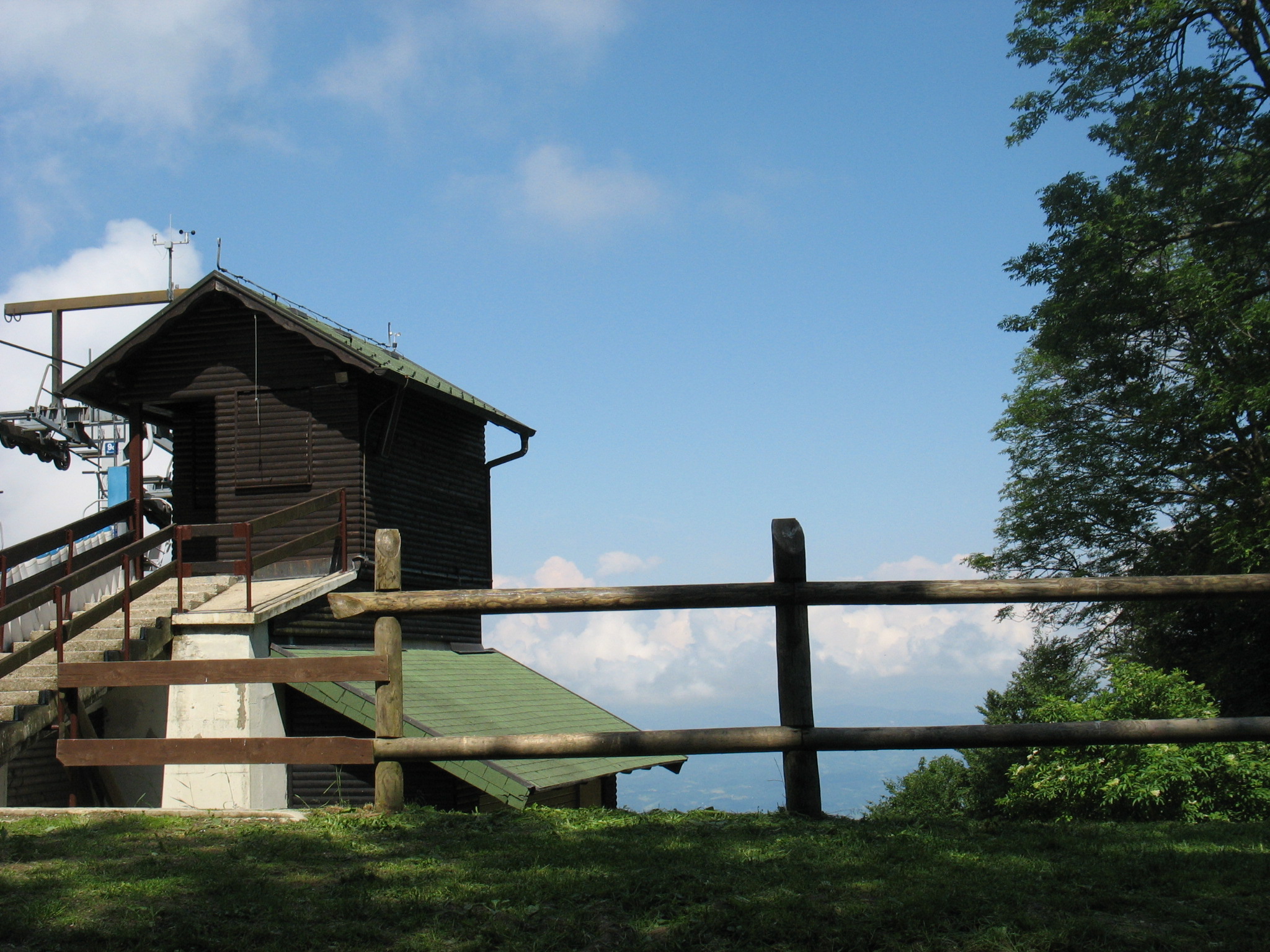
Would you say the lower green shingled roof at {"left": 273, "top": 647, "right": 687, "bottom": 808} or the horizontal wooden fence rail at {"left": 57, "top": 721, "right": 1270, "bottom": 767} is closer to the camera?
the horizontal wooden fence rail at {"left": 57, "top": 721, "right": 1270, "bottom": 767}

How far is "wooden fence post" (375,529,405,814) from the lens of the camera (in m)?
6.65

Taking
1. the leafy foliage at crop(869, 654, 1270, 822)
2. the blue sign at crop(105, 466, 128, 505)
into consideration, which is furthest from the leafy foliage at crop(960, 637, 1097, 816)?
the blue sign at crop(105, 466, 128, 505)

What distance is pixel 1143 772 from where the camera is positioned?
45.4ft

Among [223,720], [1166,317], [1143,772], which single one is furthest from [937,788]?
[223,720]

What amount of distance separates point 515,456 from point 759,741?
17.3 m

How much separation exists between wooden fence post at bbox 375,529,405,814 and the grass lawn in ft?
1.46

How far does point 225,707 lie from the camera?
15391mm

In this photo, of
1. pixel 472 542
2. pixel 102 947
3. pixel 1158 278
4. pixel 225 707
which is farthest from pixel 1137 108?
pixel 102 947

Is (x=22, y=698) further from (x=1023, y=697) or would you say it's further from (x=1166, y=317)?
(x=1023, y=697)

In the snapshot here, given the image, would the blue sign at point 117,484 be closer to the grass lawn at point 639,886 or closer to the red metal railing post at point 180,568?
the red metal railing post at point 180,568

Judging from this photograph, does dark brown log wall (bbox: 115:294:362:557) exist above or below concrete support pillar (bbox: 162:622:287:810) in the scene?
above

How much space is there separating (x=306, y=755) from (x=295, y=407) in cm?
1276

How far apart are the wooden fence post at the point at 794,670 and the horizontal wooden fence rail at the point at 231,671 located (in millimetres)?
2472

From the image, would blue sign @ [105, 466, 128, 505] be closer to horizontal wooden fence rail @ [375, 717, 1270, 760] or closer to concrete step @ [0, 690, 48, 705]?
concrete step @ [0, 690, 48, 705]
